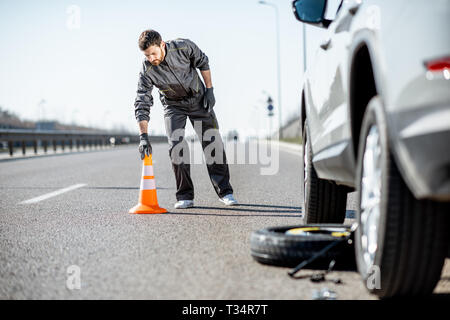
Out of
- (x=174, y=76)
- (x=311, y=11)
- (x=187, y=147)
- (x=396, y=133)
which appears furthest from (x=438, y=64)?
(x=187, y=147)

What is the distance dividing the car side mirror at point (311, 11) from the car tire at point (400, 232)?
4.84 feet

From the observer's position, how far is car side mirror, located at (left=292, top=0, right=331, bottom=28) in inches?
148

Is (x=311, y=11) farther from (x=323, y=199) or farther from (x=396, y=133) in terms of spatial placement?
(x=396, y=133)

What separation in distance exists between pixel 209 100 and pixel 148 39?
1.06 meters

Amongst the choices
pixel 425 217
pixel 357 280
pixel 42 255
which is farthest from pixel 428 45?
pixel 42 255

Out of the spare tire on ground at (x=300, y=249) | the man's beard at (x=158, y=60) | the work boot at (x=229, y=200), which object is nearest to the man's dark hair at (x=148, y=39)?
the man's beard at (x=158, y=60)

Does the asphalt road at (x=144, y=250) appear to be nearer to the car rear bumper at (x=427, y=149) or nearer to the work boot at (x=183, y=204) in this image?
the work boot at (x=183, y=204)

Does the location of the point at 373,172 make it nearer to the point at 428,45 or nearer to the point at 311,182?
the point at 428,45

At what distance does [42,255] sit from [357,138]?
2144 millimetres

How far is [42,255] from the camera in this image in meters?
3.77

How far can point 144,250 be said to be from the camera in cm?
387

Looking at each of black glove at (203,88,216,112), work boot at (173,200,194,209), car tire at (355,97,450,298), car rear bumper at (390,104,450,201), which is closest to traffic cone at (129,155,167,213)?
work boot at (173,200,194,209)

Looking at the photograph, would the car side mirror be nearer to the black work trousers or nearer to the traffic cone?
the traffic cone

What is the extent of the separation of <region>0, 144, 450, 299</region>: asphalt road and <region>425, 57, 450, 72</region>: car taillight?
1.18m
